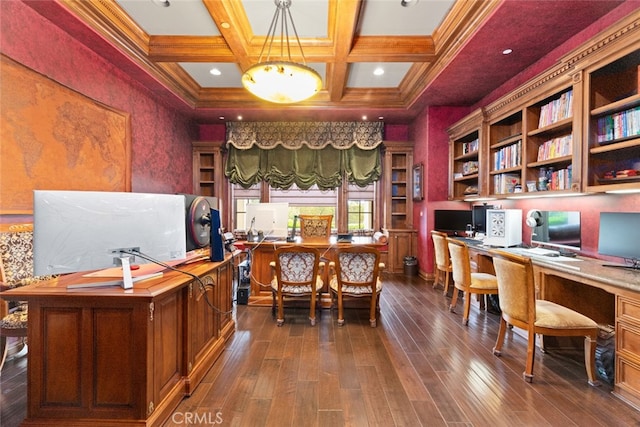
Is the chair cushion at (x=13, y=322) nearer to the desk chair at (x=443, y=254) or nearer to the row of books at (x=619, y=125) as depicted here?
the desk chair at (x=443, y=254)

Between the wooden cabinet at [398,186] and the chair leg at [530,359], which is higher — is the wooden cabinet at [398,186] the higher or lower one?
the higher one

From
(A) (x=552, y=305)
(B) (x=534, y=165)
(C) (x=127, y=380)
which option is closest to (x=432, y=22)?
(B) (x=534, y=165)

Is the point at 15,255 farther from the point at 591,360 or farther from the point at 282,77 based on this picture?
the point at 591,360

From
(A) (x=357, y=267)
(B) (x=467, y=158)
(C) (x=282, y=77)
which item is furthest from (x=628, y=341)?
(C) (x=282, y=77)

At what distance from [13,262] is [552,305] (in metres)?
4.85

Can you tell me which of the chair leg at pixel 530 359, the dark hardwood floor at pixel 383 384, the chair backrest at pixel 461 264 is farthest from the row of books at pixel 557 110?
the dark hardwood floor at pixel 383 384

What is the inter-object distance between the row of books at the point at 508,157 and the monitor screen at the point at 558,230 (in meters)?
0.74

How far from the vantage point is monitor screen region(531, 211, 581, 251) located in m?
2.86

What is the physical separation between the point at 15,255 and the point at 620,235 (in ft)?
17.6

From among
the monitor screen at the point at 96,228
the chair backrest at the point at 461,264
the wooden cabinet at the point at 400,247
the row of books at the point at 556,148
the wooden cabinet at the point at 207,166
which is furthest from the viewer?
the wooden cabinet at the point at 207,166

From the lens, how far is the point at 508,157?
365 centimetres

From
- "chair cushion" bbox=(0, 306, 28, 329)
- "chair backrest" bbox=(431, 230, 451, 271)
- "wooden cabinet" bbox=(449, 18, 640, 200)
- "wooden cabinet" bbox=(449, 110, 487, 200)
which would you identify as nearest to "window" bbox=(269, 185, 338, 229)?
"wooden cabinet" bbox=(449, 110, 487, 200)

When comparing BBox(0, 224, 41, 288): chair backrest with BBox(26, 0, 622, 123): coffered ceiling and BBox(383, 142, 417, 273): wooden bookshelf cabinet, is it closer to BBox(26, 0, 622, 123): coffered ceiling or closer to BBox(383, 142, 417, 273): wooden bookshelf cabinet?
BBox(26, 0, 622, 123): coffered ceiling

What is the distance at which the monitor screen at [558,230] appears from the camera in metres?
2.86
